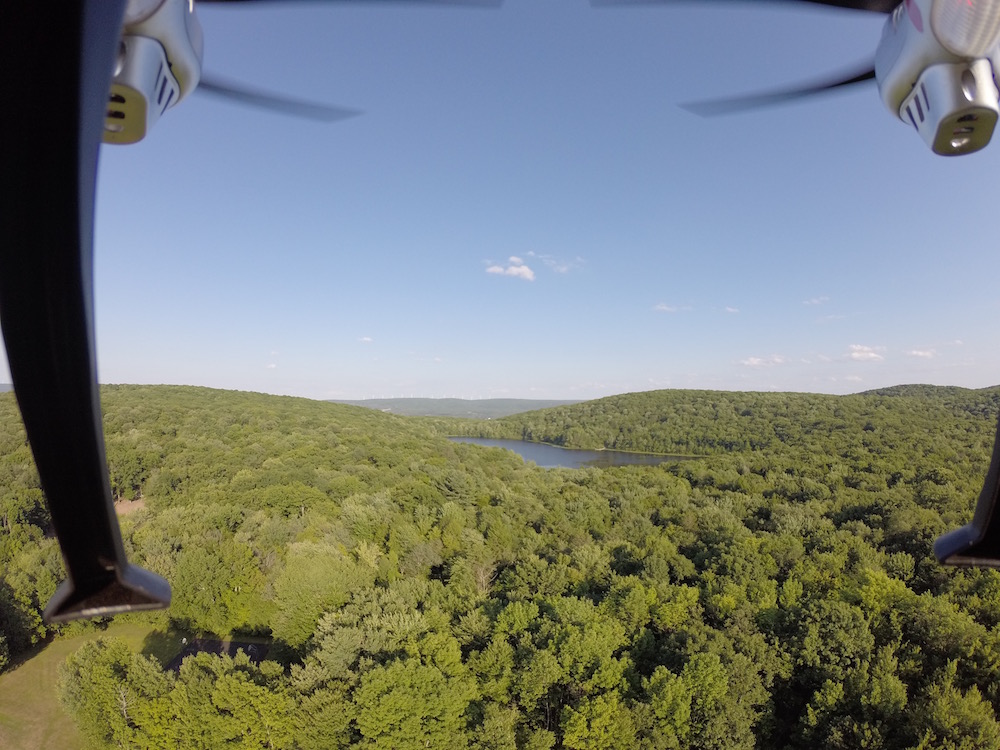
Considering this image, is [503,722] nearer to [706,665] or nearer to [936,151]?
[706,665]

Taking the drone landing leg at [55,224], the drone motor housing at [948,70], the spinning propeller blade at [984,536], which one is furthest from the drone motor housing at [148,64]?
the spinning propeller blade at [984,536]

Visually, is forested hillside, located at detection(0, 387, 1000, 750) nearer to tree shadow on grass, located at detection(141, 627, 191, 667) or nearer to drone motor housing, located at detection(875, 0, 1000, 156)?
tree shadow on grass, located at detection(141, 627, 191, 667)

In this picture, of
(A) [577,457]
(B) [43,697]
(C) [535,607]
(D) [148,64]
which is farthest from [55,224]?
(A) [577,457]

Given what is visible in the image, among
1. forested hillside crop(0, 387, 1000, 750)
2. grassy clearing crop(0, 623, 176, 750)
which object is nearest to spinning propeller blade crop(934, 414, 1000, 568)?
forested hillside crop(0, 387, 1000, 750)

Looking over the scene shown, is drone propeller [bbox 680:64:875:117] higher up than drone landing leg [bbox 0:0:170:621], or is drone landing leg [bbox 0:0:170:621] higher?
drone propeller [bbox 680:64:875:117]

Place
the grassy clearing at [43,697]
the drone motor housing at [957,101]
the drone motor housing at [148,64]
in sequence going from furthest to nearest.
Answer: the grassy clearing at [43,697], the drone motor housing at [957,101], the drone motor housing at [148,64]

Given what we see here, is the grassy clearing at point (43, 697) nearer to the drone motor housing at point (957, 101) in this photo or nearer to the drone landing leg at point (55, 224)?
the drone landing leg at point (55, 224)

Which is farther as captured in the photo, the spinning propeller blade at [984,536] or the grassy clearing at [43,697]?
the grassy clearing at [43,697]

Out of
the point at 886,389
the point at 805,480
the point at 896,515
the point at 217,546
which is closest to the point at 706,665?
the point at 896,515
